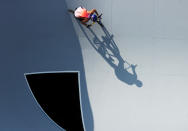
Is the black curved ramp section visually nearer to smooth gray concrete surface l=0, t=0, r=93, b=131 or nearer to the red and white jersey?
smooth gray concrete surface l=0, t=0, r=93, b=131

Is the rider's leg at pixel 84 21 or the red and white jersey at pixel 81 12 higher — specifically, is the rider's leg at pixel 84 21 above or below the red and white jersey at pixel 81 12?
below

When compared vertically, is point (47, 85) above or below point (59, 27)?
below

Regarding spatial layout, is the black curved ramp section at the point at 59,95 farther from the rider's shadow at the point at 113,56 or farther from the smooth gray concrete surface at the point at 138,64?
the rider's shadow at the point at 113,56

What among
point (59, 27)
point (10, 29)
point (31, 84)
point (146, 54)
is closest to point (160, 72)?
point (146, 54)

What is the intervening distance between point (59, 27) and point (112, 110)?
1247 millimetres

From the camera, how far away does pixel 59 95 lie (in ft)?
8.93

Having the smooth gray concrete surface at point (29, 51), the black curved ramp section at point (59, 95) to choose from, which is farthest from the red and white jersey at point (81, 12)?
the black curved ramp section at point (59, 95)

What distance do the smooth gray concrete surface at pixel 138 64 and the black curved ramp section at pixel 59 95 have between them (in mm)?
205

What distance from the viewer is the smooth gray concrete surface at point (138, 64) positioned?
9.06 ft

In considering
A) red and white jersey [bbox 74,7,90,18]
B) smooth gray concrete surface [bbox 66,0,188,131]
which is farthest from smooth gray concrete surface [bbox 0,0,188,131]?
red and white jersey [bbox 74,7,90,18]

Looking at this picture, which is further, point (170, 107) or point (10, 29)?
point (170, 107)

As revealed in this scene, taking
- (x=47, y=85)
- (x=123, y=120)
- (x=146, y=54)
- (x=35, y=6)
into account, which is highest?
(x=35, y=6)

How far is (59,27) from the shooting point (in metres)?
2.72

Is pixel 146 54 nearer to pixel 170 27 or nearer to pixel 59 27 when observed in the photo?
pixel 170 27
